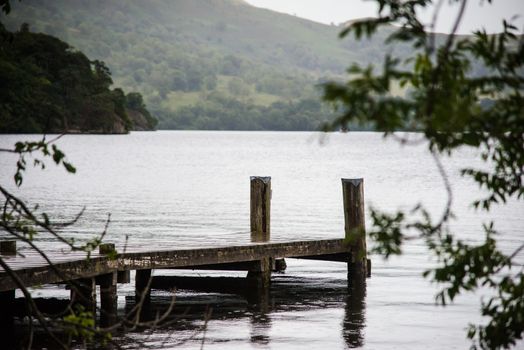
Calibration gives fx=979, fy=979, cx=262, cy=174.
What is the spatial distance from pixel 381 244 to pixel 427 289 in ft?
42.5

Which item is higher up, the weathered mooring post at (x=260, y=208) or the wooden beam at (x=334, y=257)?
the weathered mooring post at (x=260, y=208)

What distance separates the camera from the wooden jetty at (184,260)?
12313 millimetres

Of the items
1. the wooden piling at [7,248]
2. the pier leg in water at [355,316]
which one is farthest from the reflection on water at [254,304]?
the wooden piling at [7,248]

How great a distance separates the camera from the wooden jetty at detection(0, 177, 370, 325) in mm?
12313

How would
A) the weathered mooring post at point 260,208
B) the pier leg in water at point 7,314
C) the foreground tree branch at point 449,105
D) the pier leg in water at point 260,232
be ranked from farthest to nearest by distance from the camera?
the weathered mooring post at point 260,208 → the pier leg in water at point 260,232 → the pier leg in water at point 7,314 → the foreground tree branch at point 449,105

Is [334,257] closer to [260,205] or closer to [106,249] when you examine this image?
[260,205]

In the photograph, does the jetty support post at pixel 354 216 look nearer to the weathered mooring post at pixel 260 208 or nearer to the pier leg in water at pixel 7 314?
the weathered mooring post at pixel 260 208

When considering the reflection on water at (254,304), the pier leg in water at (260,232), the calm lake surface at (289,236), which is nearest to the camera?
the reflection on water at (254,304)

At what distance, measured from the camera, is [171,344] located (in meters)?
13.0

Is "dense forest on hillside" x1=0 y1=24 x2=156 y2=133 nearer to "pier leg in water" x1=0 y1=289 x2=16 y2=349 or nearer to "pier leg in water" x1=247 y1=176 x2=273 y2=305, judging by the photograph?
"pier leg in water" x1=247 y1=176 x2=273 y2=305

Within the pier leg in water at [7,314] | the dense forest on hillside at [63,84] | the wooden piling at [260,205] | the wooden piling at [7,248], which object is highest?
the dense forest on hillside at [63,84]

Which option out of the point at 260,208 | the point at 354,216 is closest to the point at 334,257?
the point at 354,216

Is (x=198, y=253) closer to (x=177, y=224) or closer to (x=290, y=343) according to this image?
(x=290, y=343)

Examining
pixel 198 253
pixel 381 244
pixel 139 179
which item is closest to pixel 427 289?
pixel 198 253
